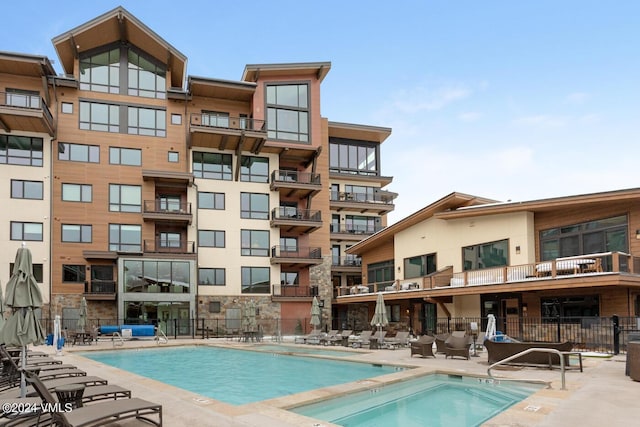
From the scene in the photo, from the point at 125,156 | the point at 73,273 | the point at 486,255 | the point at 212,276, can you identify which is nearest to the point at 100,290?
the point at 73,273

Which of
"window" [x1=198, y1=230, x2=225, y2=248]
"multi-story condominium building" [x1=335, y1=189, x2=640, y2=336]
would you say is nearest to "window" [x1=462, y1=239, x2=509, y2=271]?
"multi-story condominium building" [x1=335, y1=189, x2=640, y2=336]

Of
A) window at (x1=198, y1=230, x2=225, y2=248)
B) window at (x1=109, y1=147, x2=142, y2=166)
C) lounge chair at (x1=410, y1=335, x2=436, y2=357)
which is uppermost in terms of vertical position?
window at (x1=109, y1=147, x2=142, y2=166)

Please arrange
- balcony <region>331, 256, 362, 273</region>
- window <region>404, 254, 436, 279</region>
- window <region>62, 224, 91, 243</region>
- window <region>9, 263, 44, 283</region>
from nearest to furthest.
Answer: window <region>404, 254, 436, 279</region> → window <region>9, 263, 44, 283</region> → window <region>62, 224, 91, 243</region> → balcony <region>331, 256, 362, 273</region>

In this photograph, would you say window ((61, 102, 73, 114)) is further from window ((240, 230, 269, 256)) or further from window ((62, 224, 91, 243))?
window ((240, 230, 269, 256))

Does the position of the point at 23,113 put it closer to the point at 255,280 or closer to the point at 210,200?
the point at 210,200

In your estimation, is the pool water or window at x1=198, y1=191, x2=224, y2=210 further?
window at x1=198, y1=191, x2=224, y2=210

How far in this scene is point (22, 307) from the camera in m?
8.53

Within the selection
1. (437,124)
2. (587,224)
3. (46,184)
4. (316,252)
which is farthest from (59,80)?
(587,224)

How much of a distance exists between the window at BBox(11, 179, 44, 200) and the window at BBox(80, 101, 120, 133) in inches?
183

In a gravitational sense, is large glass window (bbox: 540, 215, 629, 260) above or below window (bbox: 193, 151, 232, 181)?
below

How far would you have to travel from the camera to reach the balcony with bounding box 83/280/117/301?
1236 inches

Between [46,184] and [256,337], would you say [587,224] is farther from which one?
[46,184]

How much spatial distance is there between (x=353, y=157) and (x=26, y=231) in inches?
1044

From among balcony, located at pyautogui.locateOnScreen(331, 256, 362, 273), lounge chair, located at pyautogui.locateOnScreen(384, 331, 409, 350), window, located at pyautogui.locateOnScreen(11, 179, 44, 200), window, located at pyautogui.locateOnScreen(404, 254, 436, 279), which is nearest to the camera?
lounge chair, located at pyautogui.locateOnScreen(384, 331, 409, 350)
